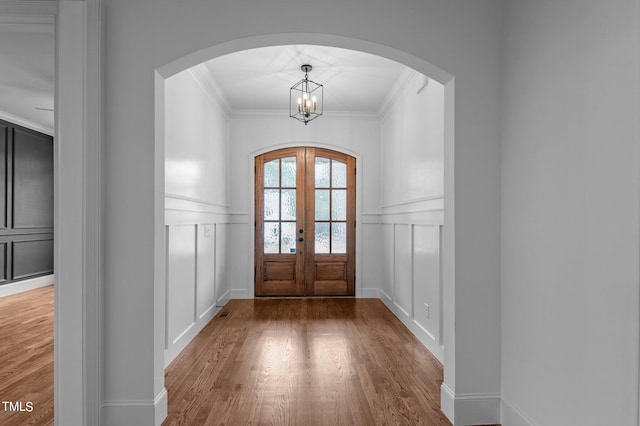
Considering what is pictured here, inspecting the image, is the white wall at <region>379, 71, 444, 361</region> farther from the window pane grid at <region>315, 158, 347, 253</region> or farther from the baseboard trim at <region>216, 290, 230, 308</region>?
the baseboard trim at <region>216, 290, 230, 308</region>

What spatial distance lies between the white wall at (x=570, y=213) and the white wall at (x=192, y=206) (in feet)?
7.81

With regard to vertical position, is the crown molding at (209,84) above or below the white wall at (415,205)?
above

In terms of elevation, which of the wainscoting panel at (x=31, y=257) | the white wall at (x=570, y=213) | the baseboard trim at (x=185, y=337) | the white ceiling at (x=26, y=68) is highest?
the white ceiling at (x=26, y=68)

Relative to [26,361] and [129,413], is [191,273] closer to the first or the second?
[26,361]

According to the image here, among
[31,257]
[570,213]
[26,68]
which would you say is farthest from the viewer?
[31,257]

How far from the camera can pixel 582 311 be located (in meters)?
1.61

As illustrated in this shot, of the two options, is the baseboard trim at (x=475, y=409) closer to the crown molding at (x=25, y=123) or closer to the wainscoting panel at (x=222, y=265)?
the wainscoting panel at (x=222, y=265)

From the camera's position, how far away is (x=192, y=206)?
151 inches

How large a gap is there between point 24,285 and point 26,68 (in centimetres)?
376

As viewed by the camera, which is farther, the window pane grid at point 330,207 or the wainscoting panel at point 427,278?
the window pane grid at point 330,207

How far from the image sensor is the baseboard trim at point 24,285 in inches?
235

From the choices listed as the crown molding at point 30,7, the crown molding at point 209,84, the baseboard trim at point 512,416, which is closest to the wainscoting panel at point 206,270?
the crown molding at point 209,84

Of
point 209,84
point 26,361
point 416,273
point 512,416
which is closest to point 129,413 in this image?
point 26,361

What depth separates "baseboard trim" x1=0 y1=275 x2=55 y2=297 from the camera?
5.96m
